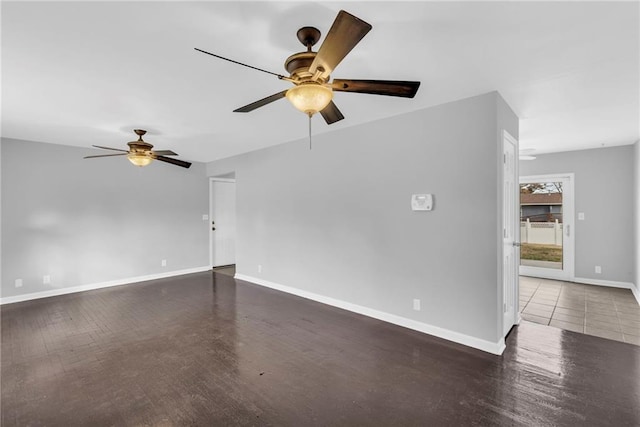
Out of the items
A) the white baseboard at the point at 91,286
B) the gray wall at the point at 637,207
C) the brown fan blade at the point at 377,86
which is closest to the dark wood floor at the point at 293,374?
the white baseboard at the point at 91,286

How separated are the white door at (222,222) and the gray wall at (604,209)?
686 cm

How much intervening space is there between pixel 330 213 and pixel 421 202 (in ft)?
4.59

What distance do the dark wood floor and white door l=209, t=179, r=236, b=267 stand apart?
3.15 m

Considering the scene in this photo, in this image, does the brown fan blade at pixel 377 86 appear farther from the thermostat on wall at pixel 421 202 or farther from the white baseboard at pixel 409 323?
the white baseboard at pixel 409 323

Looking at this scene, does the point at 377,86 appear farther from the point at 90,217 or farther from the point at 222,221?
the point at 222,221

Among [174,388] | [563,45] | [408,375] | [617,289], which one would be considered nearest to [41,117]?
[174,388]

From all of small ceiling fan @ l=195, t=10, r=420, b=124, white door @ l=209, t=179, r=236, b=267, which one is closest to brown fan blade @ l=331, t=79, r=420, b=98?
small ceiling fan @ l=195, t=10, r=420, b=124

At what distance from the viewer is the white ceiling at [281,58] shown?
67.1 inches

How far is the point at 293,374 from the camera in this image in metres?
2.52

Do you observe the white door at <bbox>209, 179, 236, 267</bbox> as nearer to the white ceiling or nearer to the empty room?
the empty room

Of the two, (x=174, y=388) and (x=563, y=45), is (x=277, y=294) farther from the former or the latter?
(x=563, y=45)

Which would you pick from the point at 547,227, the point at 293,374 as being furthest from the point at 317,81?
the point at 547,227

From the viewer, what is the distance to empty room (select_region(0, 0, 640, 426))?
192cm

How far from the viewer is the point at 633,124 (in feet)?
12.4
